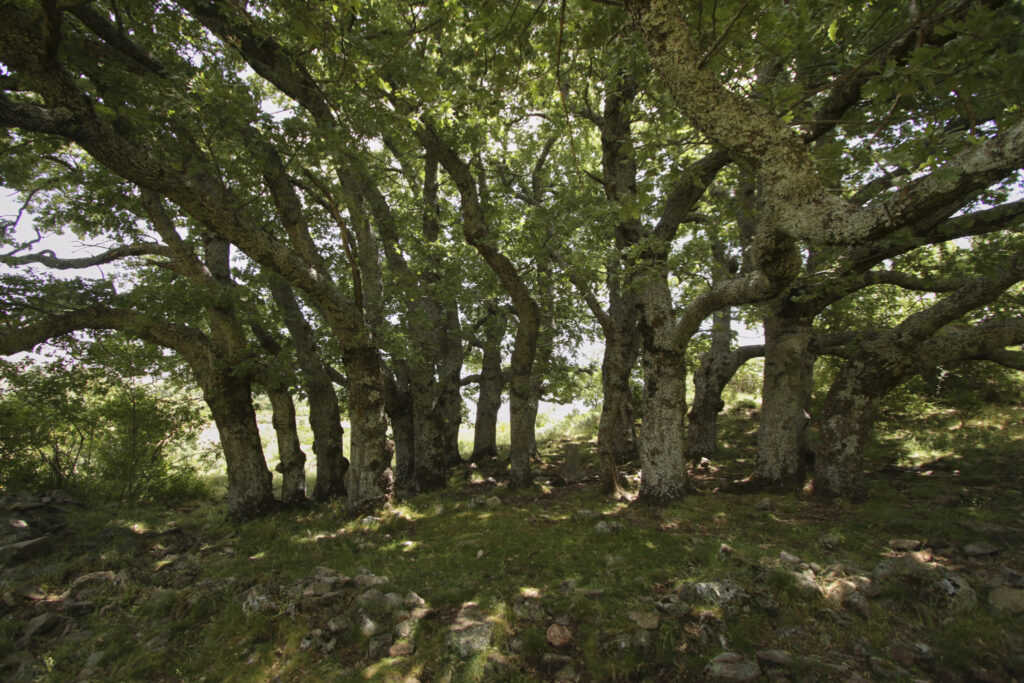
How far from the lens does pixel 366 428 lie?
9469mm

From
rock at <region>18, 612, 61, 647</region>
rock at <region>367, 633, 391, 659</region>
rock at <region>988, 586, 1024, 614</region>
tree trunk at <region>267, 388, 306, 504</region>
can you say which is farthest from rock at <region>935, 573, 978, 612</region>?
tree trunk at <region>267, 388, 306, 504</region>

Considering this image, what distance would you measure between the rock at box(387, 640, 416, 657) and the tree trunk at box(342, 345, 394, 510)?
5.20 m

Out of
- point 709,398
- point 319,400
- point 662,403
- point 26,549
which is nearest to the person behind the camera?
point 26,549

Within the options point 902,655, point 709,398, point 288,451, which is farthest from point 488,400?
point 902,655

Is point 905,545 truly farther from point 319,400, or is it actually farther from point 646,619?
point 319,400

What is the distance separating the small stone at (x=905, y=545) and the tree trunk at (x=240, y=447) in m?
11.3

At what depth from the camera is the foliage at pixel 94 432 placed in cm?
1044

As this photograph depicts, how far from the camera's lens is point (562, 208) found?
9.59 metres

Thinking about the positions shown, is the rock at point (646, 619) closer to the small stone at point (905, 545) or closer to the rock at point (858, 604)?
the rock at point (858, 604)

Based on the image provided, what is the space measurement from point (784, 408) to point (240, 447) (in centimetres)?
1171

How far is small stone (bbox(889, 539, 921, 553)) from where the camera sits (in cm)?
610

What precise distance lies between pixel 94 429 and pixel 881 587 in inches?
629

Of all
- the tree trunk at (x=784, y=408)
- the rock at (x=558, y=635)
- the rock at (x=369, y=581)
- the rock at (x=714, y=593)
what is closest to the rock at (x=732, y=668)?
the rock at (x=714, y=593)

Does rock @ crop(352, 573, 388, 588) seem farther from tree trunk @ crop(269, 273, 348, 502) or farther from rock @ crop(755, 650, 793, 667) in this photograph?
tree trunk @ crop(269, 273, 348, 502)
